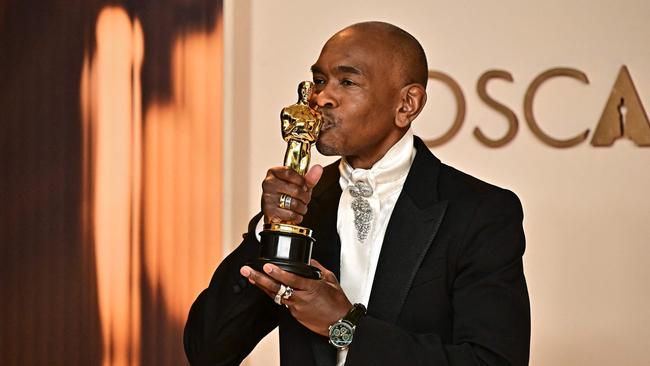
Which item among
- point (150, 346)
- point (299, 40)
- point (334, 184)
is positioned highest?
point (299, 40)

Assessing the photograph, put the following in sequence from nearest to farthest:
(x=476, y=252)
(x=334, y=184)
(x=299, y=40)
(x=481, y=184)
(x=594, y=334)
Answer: (x=476, y=252) → (x=481, y=184) → (x=334, y=184) → (x=594, y=334) → (x=299, y=40)

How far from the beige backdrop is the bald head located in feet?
7.28

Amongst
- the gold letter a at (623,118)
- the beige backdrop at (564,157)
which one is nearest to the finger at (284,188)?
Answer: the beige backdrop at (564,157)

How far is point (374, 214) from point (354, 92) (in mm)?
293

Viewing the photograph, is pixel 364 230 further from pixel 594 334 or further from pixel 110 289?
pixel 110 289

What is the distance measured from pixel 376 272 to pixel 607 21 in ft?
8.78

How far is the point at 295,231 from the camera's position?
202 cm

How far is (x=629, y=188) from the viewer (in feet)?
14.8

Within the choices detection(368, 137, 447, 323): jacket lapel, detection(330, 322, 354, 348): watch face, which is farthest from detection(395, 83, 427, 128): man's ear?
detection(330, 322, 354, 348): watch face

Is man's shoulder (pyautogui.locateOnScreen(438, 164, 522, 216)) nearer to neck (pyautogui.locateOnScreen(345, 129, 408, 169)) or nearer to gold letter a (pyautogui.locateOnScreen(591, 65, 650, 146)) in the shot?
neck (pyautogui.locateOnScreen(345, 129, 408, 169))

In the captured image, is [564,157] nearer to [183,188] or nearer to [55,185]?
[183,188]

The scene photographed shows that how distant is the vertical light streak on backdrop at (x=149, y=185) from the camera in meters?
4.87

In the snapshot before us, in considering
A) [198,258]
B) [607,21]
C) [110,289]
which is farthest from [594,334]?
[110,289]

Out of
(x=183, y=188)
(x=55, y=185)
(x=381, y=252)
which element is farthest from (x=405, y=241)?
(x=55, y=185)
